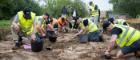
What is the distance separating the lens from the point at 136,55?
1116 cm

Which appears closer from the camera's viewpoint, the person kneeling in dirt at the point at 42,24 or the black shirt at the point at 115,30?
the black shirt at the point at 115,30

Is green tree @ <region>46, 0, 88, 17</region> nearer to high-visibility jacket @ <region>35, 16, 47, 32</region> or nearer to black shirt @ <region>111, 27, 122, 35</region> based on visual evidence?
high-visibility jacket @ <region>35, 16, 47, 32</region>

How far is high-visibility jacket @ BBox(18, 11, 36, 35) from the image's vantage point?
41.5 feet

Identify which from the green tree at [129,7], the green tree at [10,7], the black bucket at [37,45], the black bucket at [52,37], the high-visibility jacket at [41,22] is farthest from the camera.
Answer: the green tree at [10,7]

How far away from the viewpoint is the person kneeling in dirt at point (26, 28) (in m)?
12.3

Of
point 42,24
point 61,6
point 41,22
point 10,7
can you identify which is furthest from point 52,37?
point 61,6

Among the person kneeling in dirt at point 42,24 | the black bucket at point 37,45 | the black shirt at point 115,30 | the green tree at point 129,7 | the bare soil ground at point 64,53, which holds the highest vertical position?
the green tree at point 129,7

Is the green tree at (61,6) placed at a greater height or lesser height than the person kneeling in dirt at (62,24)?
greater

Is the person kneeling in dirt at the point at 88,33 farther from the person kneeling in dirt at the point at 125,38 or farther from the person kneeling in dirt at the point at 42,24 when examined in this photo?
the person kneeling in dirt at the point at 125,38

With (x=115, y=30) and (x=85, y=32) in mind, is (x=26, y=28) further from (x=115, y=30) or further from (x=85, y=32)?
(x=115, y=30)

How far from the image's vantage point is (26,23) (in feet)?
42.3

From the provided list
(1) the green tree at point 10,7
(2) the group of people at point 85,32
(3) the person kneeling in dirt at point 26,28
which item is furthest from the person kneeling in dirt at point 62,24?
(1) the green tree at point 10,7

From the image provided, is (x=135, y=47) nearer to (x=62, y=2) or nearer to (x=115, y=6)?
(x=115, y=6)

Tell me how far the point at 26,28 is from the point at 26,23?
215mm
